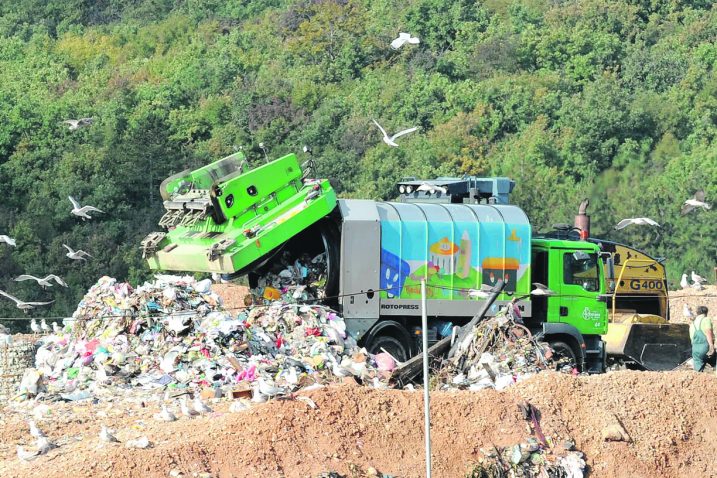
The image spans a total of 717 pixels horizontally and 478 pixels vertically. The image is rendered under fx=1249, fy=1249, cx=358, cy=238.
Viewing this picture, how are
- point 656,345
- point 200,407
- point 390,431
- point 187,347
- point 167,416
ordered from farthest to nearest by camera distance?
1. point 656,345
2. point 187,347
3. point 200,407
4. point 167,416
5. point 390,431

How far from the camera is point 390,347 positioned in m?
15.9

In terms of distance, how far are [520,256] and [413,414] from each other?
446cm

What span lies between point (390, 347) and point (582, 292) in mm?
2930

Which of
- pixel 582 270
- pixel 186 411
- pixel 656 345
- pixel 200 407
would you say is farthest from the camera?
pixel 656 345

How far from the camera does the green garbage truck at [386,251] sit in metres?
15.7

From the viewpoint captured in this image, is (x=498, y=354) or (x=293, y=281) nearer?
(x=498, y=354)

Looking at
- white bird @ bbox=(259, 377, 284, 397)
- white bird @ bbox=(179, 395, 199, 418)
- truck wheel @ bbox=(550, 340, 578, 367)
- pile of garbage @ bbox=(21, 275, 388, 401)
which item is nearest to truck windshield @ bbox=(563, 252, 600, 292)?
truck wheel @ bbox=(550, 340, 578, 367)

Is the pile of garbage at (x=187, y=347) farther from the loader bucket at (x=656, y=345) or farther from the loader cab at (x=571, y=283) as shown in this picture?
the loader bucket at (x=656, y=345)

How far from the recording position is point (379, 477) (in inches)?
461

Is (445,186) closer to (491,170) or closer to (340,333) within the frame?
(340,333)

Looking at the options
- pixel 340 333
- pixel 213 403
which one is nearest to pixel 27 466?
pixel 213 403

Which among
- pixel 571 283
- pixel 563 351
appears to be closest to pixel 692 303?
pixel 571 283

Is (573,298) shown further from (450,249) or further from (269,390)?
(269,390)

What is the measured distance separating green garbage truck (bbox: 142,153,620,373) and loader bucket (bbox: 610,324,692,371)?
3.06 feet
